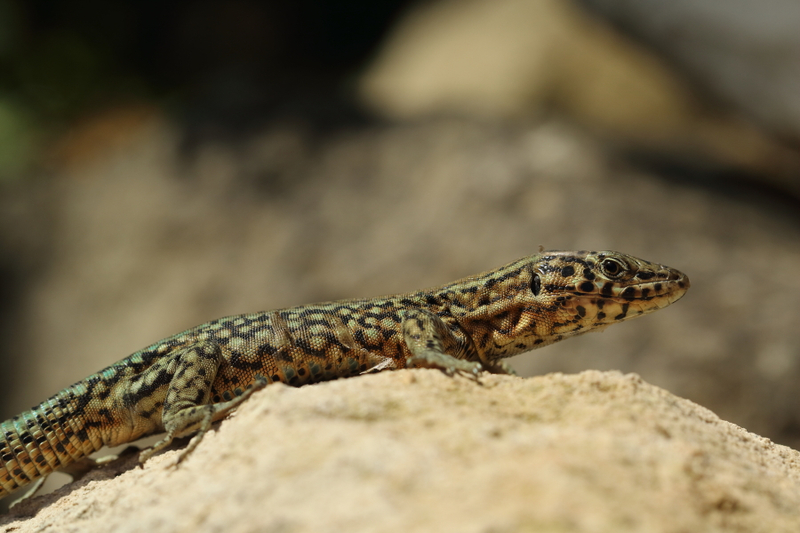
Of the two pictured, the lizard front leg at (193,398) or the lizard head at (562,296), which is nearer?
the lizard front leg at (193,398)

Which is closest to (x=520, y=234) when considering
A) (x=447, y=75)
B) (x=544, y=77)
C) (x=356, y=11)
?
(x=544, y=77)

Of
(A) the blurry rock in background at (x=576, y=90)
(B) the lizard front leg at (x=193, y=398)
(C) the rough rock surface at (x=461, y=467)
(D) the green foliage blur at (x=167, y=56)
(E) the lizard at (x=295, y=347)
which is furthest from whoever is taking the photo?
(D) the green foliage blur at (x=167, y=56)

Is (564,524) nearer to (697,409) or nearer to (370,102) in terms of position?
(697,409)

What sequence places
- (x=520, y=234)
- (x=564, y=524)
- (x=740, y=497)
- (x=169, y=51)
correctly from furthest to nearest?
(x=169, y=51), (x=520, y=234), (x=740, y=497), (x=564, y=524)

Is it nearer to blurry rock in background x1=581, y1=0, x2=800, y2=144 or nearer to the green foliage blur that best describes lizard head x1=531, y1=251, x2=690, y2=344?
blurry rock in background x1=581, y1=0, x2=800, y2=144

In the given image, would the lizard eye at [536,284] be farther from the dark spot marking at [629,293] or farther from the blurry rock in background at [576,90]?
the blurry rock in background at [576,90]

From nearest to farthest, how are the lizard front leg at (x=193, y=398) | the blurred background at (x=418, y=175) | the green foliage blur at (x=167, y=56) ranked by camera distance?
the lizard front leg at (x=193, y=398) < the blurred background at (x=418, y=175) < the green foliage blur at (x=167, y=56)

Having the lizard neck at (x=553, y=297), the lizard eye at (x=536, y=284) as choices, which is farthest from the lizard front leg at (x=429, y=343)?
the lizard eye at (x=536, y=284)
